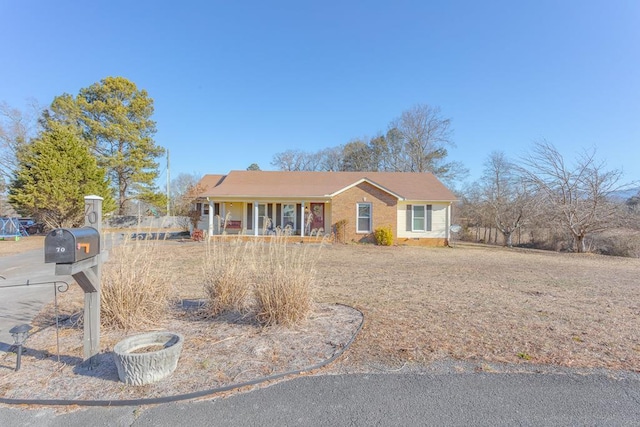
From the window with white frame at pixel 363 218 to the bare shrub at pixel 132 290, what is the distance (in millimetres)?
14739

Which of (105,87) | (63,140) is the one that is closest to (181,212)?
(63,140)

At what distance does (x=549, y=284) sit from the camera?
8000 millimetres

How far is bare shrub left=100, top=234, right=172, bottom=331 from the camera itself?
4289 millimetres

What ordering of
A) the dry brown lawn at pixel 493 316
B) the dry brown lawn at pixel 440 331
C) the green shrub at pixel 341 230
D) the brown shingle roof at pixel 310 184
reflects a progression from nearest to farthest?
the dry brown lawn at pixel 440 331
the dry brown lawn at pixel 493 316
the green shrub at pixel 341 230
the brown shingle roof at pixel 310 184

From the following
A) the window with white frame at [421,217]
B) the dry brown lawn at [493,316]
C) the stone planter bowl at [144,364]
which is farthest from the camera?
the window with white frame at [421,217]

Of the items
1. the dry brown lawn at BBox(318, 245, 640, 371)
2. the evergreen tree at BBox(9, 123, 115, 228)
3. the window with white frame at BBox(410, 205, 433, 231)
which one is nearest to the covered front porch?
the window with white frame at BBox(410, 205, 433, 231)

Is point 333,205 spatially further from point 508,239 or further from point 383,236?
point 508,239

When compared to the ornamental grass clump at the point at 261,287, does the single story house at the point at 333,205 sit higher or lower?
higher

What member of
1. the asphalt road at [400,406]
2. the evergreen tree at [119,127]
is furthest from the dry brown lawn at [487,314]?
the evergreen tree at [119,127]

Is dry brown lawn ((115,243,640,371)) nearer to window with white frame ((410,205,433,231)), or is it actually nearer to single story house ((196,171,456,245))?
single story house ((196,171,456,245))

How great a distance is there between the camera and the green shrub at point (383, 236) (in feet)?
59.3

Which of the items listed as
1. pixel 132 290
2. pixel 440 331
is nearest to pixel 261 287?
pixel 132 290

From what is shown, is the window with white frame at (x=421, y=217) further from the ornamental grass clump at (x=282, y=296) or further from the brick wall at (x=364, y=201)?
the ornamental grass clump at (x=282, y=296)

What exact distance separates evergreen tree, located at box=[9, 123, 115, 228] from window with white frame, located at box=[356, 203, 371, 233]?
15.6 metres
